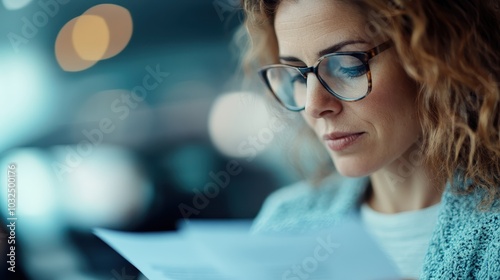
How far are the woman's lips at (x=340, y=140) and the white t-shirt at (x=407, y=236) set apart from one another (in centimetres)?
23

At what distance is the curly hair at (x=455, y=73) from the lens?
90cm

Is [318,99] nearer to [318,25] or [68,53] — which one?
[318,25]

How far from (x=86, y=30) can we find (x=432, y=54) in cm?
89

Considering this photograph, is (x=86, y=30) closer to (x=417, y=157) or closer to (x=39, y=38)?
(x=39, y=38)

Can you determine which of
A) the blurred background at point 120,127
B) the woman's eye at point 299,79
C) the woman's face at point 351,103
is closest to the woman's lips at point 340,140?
the woman's face at point 351,103

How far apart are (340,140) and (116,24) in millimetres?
721

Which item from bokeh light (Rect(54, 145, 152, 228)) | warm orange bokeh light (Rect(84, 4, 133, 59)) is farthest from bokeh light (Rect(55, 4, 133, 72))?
bokeh light (Rect(54, 145, 152, 228))

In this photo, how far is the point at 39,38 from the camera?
139 centimetres

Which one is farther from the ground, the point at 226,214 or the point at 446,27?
the point at 446,27

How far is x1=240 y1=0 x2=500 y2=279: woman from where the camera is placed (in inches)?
35.7

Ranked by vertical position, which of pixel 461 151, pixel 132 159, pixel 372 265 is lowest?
pixel 372 265

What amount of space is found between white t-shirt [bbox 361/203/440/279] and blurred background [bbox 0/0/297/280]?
0.40m

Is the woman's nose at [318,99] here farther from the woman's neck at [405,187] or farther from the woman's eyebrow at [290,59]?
the woman's neck at [405,187]

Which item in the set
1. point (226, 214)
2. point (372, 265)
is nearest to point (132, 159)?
point (226, 214)
